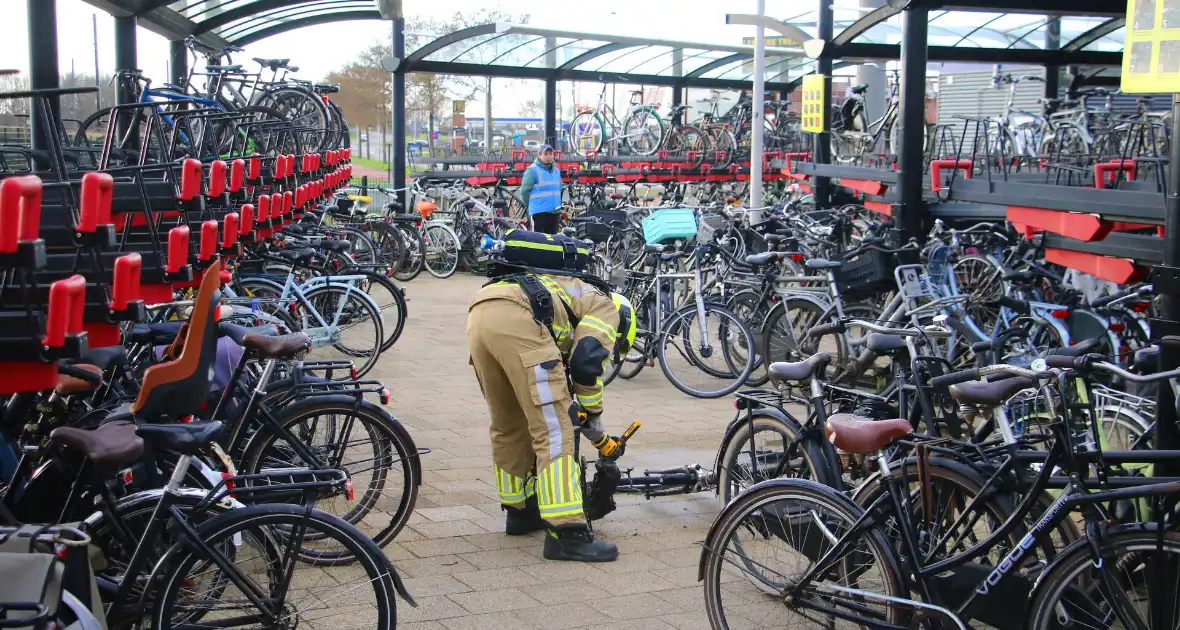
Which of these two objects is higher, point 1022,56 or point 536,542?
point 1022,56

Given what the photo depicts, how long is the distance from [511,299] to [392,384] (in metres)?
4.14

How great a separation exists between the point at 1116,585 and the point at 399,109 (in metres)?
16.4

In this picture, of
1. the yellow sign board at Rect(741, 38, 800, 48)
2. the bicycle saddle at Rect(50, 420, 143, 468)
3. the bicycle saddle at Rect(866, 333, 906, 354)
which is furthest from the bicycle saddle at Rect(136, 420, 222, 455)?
the yellow sign board at Rect(741, 38, 800, 48)

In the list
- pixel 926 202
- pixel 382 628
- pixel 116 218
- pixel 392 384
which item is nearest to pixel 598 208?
pixel 926 202

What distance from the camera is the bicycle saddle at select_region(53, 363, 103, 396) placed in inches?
150

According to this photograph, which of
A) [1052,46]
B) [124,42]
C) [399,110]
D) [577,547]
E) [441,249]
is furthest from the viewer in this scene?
[399,110]

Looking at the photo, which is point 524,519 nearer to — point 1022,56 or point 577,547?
point 577,547

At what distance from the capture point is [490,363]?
4809mm

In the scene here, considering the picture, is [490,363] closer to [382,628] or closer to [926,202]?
[382,628]

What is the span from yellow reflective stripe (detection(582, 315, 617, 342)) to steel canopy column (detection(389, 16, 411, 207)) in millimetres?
12913

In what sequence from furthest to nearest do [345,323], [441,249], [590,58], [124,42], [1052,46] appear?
[590,58] < [1052,46] < [441,249] < [124,42] < [345,323]

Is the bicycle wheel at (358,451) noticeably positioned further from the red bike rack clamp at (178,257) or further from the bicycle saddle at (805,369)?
the bicycle saddle at (805,369)

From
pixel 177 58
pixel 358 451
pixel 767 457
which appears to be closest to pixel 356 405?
pixel 358 451

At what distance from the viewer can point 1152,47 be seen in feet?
12.3
